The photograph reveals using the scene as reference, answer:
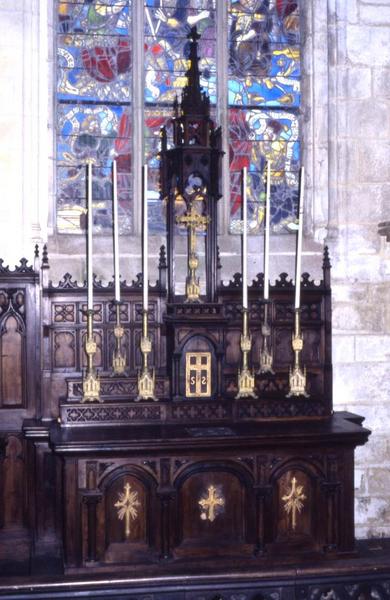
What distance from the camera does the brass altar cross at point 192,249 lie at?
5.83m

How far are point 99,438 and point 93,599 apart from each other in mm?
2290

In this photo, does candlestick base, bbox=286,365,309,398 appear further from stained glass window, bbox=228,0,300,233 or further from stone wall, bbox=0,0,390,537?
stained glass window, bbox=228,0,300,233

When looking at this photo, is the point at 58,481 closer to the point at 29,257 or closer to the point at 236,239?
the point at 29,257

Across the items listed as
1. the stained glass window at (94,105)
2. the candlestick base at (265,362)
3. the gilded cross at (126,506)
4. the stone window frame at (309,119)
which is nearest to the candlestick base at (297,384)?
the candlestick base at (265,362)

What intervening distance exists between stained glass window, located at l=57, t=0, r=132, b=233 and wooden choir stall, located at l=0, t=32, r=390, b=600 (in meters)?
0.74

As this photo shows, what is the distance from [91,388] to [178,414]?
59cm

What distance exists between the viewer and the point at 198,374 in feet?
18.7

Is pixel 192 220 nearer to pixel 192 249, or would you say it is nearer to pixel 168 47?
pixel 192 249

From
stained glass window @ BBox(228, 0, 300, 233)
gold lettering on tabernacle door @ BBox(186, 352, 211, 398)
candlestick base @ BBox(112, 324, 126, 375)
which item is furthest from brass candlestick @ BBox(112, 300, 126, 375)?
stained glass window @ BBox(228, 0, 300, 233)

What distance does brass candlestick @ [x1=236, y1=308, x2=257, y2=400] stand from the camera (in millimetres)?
5633

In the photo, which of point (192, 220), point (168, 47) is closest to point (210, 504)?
point (192, 220)

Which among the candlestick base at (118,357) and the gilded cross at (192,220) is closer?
the candlestick base at (118,357)

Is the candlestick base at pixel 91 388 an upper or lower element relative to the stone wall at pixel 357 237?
lower

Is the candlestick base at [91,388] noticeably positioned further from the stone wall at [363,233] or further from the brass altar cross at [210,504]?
the stone wall at [363,233]
